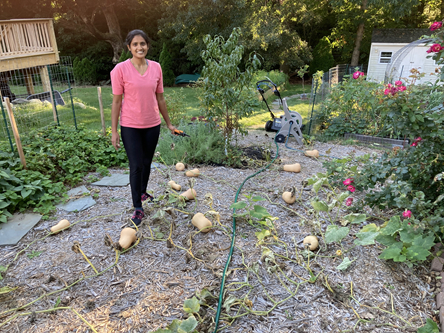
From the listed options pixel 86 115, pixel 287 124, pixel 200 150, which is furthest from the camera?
pixel 86 115

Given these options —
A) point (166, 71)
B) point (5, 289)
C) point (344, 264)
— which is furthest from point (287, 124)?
point (166, 71)

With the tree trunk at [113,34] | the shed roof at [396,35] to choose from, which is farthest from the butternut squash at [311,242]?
the tree trunk at [113,34]

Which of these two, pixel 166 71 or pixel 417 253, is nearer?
pixel 417 253

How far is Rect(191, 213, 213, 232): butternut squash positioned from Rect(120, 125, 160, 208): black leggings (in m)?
0.55

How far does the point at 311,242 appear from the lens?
2.40 m

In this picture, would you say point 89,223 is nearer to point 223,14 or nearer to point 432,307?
point 432,307

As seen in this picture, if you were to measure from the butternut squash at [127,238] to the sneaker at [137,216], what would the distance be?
0.24m

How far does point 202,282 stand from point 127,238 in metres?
0.72

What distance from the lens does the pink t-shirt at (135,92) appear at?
249 centimetres

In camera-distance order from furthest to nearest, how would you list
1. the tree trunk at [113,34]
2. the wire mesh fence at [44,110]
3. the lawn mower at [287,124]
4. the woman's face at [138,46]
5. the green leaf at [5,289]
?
1. the tree trunk at [113,34]
2. the wire mesh fence at [44,110]
3. the lawn mower at [287,124]
4. the woman's face at [138,46]
5. the green leaf at [5,289]

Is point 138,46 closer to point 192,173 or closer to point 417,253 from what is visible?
point 192,173

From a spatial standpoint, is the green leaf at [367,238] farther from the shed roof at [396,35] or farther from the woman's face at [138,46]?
the shed roof at [396,35]

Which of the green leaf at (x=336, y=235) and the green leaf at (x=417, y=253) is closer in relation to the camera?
the green leaf at (x=417, y=253)

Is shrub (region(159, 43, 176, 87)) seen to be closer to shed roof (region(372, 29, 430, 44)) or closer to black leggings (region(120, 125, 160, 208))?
shed roof (region(372, 29, 430, 44))
